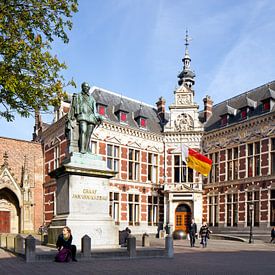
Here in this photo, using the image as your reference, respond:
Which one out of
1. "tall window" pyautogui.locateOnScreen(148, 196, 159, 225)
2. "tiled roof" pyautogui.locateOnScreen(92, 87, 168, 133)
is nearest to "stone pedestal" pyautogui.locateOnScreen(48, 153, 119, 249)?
"tiled roof" pyautogui.locateOnScreen(92, 87, 168, 133)

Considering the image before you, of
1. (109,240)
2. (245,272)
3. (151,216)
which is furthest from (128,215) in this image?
(245,272)

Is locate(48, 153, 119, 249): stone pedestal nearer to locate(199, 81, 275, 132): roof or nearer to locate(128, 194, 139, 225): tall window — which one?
locate(199, 81, 275, 132): roof

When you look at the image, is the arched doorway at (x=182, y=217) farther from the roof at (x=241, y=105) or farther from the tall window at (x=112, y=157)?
the roof at (x=241, y=105)

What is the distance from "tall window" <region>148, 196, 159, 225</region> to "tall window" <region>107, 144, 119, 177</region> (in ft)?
15.8

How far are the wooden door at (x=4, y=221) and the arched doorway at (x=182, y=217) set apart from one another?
48.0ft

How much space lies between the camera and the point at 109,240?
51.3 feet

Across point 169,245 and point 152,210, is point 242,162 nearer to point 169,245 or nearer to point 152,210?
point 152,210

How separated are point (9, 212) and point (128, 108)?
1427 centimetres

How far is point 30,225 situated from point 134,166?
10356mm

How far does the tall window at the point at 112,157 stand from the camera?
35.3m

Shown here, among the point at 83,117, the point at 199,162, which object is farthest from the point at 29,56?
the point at 199,162

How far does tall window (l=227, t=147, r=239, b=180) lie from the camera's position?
114 feet

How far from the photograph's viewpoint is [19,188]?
35.8 m

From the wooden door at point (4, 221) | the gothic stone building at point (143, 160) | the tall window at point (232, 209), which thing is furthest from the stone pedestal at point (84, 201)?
the wooden door at point (4, 221)
